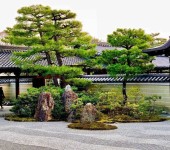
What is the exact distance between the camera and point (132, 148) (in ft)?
37.8

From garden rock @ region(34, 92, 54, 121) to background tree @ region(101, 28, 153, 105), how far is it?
5.18 meters

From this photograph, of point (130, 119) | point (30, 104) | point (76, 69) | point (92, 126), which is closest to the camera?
point (92, 126)

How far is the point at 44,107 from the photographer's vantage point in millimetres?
19828

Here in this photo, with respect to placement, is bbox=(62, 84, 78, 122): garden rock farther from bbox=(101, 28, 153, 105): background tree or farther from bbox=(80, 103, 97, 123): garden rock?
bbox=(101, 28, 153, 105): background tree

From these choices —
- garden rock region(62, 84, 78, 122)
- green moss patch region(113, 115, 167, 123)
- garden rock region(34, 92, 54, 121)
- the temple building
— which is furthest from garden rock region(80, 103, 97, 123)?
the temple building

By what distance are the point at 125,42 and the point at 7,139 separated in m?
12.6

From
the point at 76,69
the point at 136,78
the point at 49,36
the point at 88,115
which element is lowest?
the point at 88,115

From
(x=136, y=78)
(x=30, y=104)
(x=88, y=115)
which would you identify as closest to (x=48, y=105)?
(x=30, y=104)

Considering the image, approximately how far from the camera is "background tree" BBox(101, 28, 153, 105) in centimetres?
2319

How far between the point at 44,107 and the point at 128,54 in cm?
682

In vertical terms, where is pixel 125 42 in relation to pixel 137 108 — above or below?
above

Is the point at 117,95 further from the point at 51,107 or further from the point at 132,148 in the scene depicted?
the point at 132,148

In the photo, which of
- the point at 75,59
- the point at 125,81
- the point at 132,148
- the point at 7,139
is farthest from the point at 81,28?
the point at 132,148

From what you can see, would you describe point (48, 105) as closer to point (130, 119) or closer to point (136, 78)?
point (130, 119)
